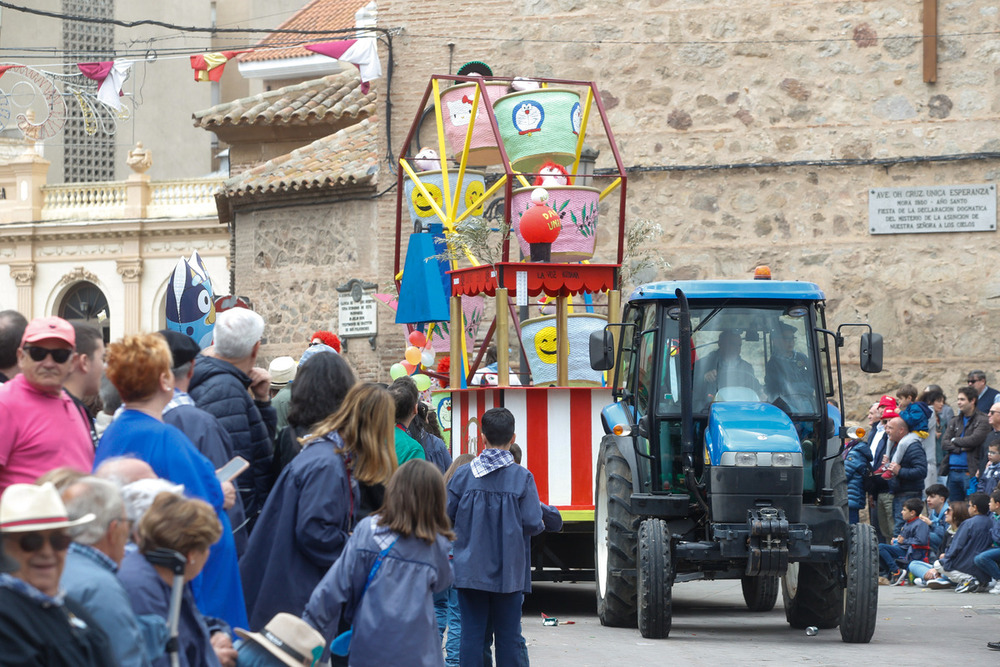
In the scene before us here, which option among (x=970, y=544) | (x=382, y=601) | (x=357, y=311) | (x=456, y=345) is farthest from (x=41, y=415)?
(x=357, y=311)

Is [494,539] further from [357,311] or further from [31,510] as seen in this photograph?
[357,311]

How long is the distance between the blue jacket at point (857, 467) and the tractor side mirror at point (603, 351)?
5.13m

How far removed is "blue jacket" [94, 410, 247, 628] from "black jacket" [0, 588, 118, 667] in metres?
1.19

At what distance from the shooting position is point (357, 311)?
62.0 ft

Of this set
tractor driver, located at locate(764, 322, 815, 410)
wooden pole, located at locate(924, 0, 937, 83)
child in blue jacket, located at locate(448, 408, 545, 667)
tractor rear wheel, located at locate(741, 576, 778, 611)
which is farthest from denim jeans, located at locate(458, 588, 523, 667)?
wooden pole, located at locate(924, 0, 937, 83)

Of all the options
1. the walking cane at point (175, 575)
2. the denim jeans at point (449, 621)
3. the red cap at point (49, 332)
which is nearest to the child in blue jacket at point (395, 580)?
the walking cane at point (175, 575)

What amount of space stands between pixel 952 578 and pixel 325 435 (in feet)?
30.7

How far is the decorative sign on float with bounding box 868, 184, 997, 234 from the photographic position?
16906 millimetres

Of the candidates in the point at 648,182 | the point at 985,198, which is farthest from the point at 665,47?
the point at 985,198

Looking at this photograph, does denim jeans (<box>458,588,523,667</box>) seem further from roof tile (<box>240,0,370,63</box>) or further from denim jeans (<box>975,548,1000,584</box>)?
roof tile (<box>240,0,370,63</box>)

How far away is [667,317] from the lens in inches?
388

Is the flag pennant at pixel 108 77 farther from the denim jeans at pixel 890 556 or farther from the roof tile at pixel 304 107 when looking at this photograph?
the denim jeans at pixel 890 556

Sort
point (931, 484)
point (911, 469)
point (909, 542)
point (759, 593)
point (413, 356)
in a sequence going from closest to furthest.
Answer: point (759, 593)
point (909, 542)
point (911, 469)
point (413, 356)
point (931, 484)

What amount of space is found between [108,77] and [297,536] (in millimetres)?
15747
